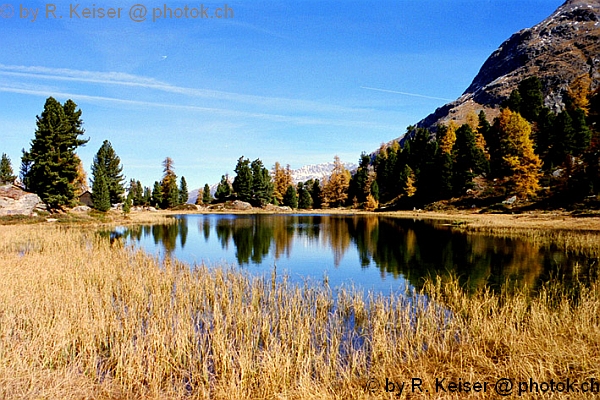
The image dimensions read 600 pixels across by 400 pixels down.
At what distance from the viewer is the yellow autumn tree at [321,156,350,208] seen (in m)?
139

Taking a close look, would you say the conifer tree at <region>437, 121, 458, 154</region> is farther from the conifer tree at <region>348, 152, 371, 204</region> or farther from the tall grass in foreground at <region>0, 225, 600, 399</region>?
the tall grass in foreground at <region>0, 225, 600, 399</region>

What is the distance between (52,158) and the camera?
171ft

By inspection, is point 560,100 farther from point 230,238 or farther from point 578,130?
point 230,238

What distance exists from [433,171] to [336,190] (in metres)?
47.9

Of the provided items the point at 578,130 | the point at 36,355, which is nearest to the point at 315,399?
the point at 36,355

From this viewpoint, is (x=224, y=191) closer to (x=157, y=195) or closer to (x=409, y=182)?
(x=157, y=195)

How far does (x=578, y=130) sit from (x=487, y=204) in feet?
79.2

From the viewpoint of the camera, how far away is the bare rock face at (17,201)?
4591 centimetres

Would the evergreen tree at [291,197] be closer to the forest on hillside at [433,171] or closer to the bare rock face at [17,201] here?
the forest on hillside at [433,171]

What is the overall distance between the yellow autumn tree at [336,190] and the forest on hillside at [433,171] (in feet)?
1.25

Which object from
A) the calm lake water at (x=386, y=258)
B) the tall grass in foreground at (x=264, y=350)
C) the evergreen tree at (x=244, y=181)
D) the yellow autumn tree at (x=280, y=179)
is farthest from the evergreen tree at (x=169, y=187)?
the tall grass in foreground at (x=264, y=350)

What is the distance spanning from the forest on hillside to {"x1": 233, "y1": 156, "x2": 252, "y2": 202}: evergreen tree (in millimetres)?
351

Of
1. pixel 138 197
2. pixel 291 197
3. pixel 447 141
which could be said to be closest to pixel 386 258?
pixel 447 141

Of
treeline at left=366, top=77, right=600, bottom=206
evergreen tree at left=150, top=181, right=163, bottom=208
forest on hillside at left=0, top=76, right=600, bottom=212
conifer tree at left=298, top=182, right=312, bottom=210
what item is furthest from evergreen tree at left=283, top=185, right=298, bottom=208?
evergreen tree at left=150, top=181, right=163, bottom=208
